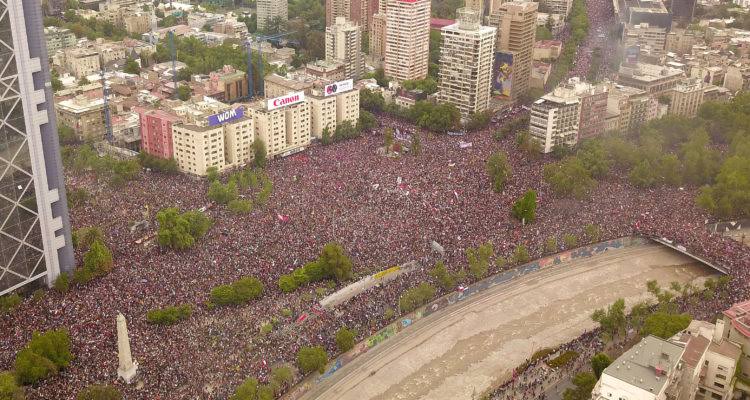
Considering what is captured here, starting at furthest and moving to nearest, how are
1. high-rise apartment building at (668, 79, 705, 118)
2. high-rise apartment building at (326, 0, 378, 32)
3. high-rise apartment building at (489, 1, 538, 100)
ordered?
high-rise apartment building at (326, 0, 378, 32), high-rise apartment building at (489, 1, 538, 100), high-rise apartment building at (668, 79, 705, 118)

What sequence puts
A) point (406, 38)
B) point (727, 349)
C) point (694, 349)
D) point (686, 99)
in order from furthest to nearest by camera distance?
point (406, 38), point (686, 99), point (727, 349), point (694, 349)

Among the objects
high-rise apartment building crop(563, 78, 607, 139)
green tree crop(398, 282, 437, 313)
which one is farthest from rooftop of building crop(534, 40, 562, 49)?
green tree crop(398, 282, 437, 313)

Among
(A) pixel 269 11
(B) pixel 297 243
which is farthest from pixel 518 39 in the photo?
(B) pixel 297 243

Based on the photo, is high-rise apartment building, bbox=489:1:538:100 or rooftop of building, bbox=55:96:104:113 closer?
rooftop of building, bbox=55:96:104:113

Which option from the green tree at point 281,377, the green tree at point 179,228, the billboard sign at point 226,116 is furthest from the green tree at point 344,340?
the billboard sign at point 226,116

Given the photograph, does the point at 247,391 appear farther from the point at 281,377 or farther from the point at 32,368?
the point at 32,368

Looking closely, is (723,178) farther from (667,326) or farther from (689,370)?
(689,370)

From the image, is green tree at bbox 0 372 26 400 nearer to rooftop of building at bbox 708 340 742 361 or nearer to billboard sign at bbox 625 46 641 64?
rooftop of building at bbox 708 340 742 361
